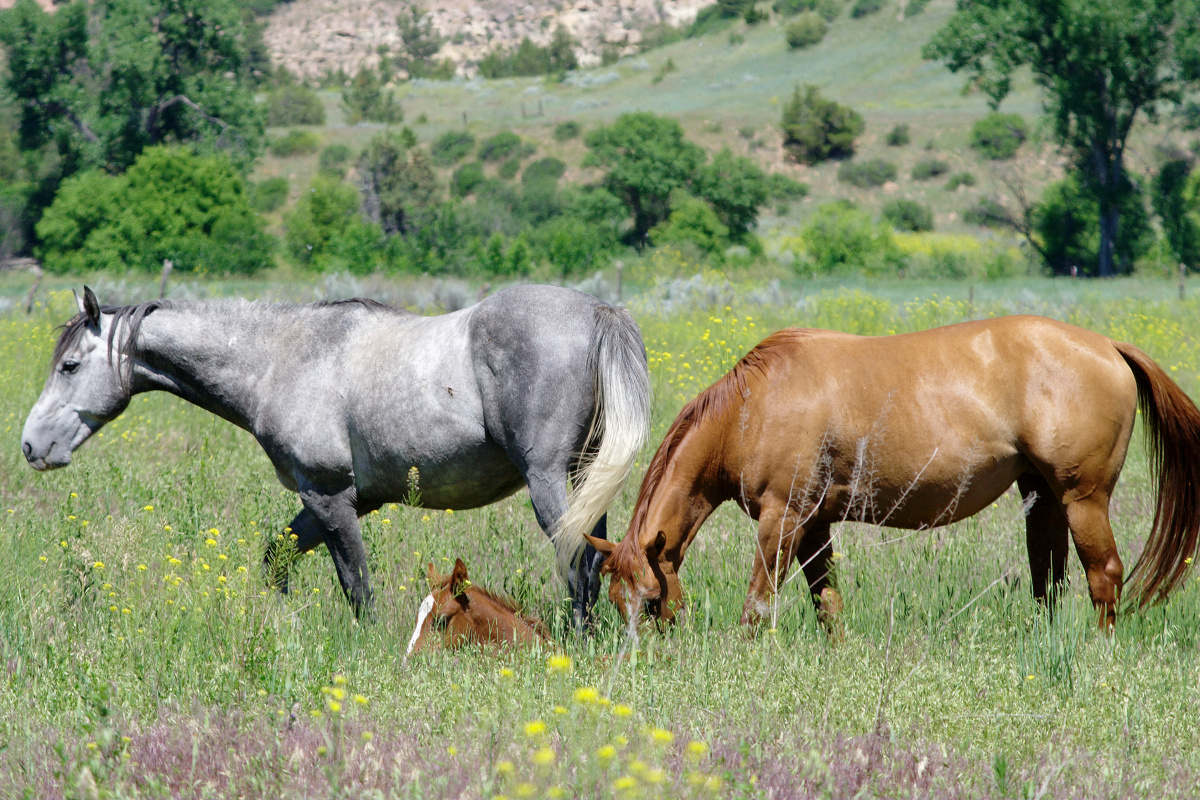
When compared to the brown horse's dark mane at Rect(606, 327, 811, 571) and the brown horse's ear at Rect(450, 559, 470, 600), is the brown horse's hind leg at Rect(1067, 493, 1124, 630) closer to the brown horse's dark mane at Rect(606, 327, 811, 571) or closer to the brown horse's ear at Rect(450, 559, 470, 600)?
the brown horse's dark mane at Rect(606, 327, 811, 571)

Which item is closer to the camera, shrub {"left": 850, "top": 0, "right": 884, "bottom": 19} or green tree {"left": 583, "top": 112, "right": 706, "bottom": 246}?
green tree {"left": 583, "top": 112, "right": 706, "bottom": 246}

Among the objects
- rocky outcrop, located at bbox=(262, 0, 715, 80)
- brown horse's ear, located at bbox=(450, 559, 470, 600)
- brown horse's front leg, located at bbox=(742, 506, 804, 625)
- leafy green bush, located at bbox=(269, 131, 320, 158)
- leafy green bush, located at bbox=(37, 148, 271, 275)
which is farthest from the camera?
rocky outcrop, located at bbox=(262, 0, 715, 80)

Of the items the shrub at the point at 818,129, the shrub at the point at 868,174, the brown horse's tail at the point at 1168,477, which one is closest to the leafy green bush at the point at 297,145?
the shrub at the point at 818,129

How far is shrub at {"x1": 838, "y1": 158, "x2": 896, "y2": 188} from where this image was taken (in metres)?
57.5

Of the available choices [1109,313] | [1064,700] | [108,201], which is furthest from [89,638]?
[108,201]

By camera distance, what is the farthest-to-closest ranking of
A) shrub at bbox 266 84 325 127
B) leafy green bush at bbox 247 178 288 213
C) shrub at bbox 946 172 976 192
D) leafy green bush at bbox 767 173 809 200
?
shrub at bbox 266 84 325 127
shrub at bbox 946 172 976 192
leafy green bush at bbox 767 173 809 200
leafy green bush at bbox 247 178 288 213

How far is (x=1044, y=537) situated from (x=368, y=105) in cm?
8671

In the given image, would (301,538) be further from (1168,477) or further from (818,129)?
(818,129)

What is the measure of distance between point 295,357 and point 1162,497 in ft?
13.4

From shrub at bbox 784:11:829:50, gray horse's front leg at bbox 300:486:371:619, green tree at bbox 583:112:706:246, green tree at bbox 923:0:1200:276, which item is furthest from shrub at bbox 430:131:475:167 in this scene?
gray horse's front leg at bbox 300:486:371:619

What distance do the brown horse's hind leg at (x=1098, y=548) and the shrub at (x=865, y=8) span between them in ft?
345

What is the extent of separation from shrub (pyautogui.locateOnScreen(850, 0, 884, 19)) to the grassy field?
104 m

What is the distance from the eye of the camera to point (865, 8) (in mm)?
98875

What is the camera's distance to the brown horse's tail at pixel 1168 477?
4168 mm
